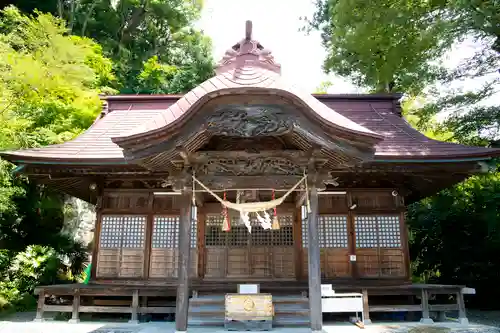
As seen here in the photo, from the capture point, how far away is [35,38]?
13219 millimetres

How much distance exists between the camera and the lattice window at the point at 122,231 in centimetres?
970

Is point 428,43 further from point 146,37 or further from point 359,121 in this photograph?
point 146,37

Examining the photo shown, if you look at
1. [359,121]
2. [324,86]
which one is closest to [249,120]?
[359,121]

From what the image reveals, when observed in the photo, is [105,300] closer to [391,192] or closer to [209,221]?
[209,221]

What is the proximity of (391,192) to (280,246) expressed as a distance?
3381mm

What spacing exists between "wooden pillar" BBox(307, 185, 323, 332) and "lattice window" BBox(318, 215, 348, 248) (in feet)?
9.98

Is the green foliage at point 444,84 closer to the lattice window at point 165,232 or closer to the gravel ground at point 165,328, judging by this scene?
the gravel ground at point 165,328

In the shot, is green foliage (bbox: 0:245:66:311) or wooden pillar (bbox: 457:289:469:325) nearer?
wooden pillar (bbox: 457:289:469:325)

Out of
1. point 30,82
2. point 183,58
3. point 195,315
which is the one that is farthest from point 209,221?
point 183,58

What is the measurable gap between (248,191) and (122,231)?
153 inches

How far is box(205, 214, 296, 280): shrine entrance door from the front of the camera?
9367 millimetres

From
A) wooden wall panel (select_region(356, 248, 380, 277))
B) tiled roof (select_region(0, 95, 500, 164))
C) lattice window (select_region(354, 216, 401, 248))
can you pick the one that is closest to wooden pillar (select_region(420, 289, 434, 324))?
wooden wall panel (select_region(356, 248, 380, 277))

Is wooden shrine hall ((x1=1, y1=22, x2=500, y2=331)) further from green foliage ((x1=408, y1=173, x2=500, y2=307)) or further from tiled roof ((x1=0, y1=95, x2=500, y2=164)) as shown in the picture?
green foliage ((x1=408, y1=173, x2=500, y2=307))

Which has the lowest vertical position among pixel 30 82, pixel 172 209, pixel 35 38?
pixel 172 209
